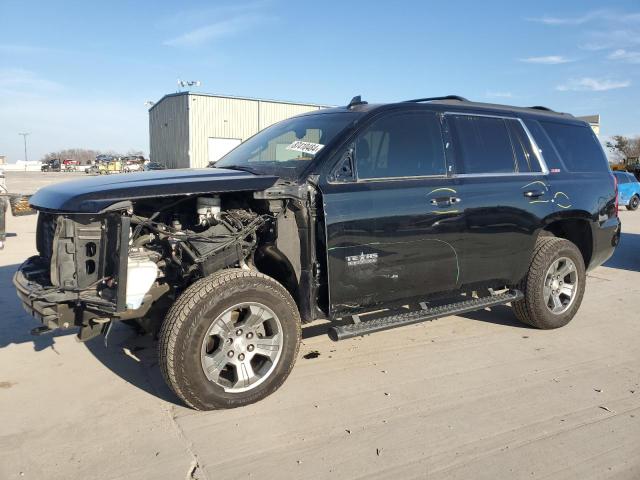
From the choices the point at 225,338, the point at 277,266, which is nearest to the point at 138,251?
the point at 225,338

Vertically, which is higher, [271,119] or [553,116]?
[271,119]

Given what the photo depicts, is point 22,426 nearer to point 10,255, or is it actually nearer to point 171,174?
Answer: point 171,174

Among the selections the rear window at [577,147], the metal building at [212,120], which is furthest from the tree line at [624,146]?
the rear window at [577,147]

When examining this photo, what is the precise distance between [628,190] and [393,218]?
1985 centimetres

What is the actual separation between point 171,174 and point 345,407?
2109 mm

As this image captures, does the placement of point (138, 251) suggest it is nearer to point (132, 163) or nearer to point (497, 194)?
point (497, 194)

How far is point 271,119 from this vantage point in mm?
36438

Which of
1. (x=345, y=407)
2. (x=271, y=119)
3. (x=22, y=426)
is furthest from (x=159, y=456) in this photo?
(x=271, y=119)

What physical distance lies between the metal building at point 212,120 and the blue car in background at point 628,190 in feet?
68.0

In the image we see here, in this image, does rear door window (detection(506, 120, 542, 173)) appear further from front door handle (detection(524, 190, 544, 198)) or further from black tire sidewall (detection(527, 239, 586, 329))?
black tire sidewall (detection(527, 239, 586, 329))

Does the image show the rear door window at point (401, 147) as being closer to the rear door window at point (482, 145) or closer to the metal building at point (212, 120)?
the rear door window at point (482, 145)

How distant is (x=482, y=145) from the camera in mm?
4613

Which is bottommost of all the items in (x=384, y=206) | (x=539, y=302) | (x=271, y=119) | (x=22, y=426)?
(x=22, y=426)

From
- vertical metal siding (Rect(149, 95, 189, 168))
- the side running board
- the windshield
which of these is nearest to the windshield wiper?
the windshield
